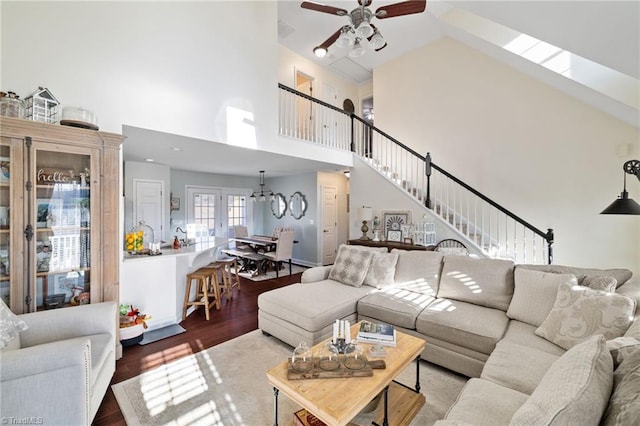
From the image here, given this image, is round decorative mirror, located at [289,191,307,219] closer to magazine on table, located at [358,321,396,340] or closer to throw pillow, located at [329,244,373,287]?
throw pillow, located at [329,244,373,287]

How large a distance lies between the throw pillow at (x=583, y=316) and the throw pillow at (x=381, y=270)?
1488 mm

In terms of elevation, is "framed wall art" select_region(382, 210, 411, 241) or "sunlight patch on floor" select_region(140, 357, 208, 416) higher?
"framed wall art" select_region(382, 210, 411, 241)

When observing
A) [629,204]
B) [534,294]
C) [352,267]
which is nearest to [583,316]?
[534,294]

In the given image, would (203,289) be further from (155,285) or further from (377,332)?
(377,332)

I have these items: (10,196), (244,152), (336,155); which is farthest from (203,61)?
(336,155)

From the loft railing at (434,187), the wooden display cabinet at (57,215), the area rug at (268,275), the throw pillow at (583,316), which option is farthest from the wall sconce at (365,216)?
the wooden display cabinet at (57,215)

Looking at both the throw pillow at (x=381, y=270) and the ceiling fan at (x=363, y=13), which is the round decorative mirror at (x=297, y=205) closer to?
the throw pillow at (x=381, y=270)

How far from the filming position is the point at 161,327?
3324mm

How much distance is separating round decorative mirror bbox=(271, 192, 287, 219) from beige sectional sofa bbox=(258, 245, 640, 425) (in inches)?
182

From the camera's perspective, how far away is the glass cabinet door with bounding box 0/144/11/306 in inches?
81.2

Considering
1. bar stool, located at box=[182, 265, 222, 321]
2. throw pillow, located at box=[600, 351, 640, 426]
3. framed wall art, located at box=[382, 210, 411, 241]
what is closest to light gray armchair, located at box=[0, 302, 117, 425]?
bar stool, located at box=[182, 265, 222, 321]

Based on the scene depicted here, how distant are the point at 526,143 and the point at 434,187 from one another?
5.24 ft

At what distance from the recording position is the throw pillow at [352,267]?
336 cm

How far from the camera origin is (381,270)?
3.36 metres
